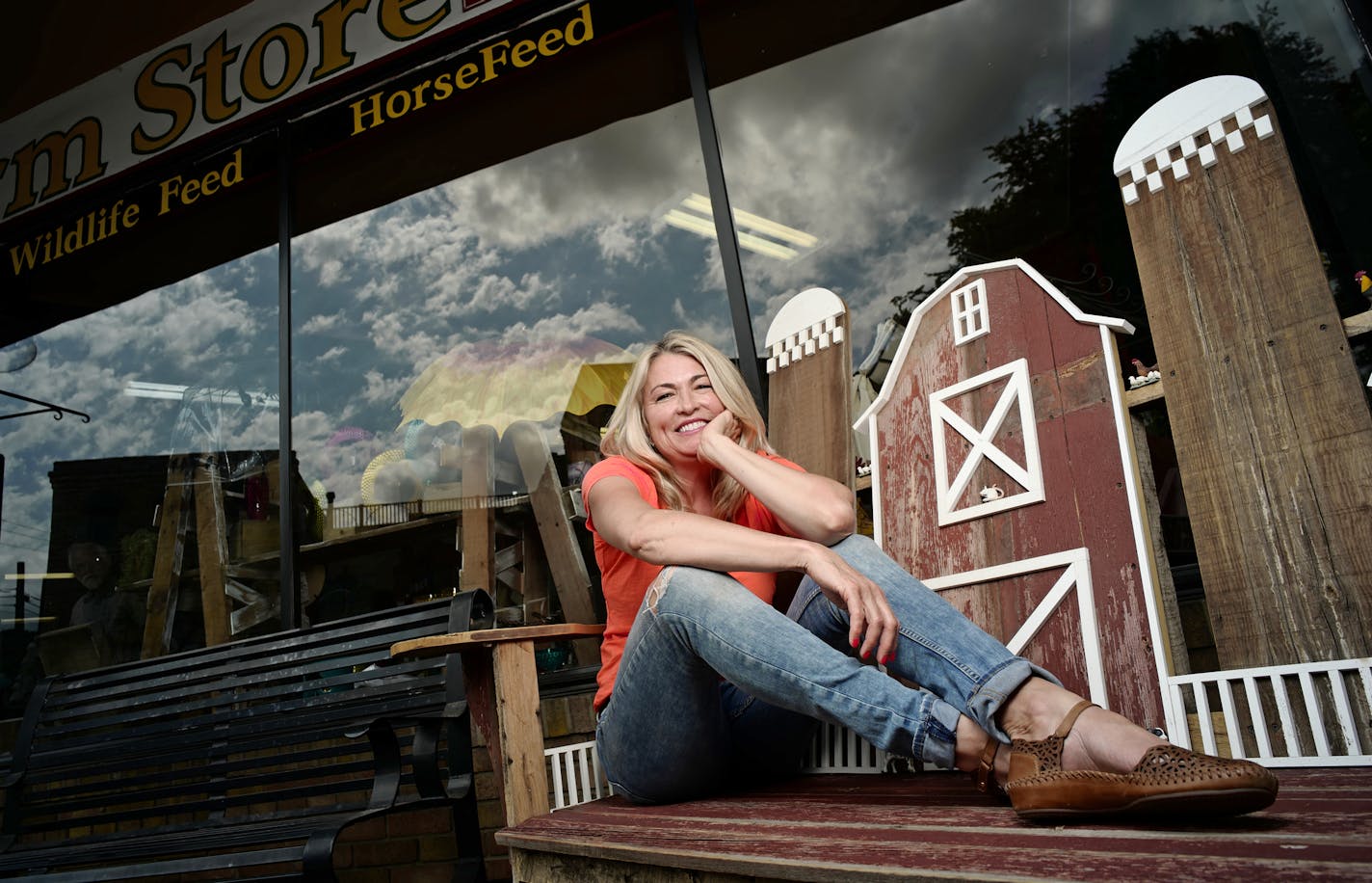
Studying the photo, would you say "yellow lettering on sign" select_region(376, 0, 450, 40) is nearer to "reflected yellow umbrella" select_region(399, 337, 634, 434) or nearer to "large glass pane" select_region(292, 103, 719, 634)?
"large glass pane" select_region(292, 103, 719, 634)

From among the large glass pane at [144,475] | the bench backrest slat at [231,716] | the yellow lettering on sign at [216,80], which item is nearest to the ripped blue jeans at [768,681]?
the bench backrest slat at [231,716]

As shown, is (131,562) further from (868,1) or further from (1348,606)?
(1348,606)

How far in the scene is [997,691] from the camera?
3.88 feet

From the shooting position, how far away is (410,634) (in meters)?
2.32

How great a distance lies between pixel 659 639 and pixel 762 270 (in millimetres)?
1589

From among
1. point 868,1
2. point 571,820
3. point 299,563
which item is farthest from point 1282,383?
point 299,563

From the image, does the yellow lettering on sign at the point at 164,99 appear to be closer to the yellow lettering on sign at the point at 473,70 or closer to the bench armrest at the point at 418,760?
the yellow lettering on sign at the point at 473,70

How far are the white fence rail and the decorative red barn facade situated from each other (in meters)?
0.06

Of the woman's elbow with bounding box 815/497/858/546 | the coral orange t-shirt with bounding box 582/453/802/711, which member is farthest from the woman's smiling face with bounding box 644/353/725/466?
the woman's elbow with bounding box 815/497/858/546

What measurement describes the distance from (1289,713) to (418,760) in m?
1.59

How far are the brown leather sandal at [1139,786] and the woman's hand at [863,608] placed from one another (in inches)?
9.6

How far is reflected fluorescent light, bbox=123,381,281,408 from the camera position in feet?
11.3

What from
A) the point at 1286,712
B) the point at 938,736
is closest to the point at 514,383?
the point at 938,736

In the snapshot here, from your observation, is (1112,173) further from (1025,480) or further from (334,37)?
(334,37)
